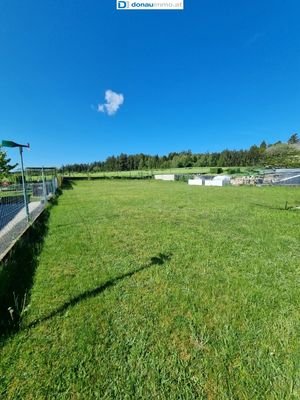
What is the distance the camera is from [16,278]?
3.15 metres

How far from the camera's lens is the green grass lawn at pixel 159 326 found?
63.2 inches

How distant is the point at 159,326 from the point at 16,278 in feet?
7.09

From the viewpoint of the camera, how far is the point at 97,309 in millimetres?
2428

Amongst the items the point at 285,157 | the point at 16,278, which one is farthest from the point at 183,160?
the point at 16,278

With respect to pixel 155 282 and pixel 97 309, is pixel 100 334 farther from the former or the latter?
pixel 155 282

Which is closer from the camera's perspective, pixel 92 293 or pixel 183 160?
pixel 92 293

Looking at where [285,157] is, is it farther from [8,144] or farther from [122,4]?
[8,144]

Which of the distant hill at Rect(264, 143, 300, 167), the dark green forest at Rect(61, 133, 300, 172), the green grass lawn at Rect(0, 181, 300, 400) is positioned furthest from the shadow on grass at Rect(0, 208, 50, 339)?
the dark green forest at Rect(61, 133, 300, 172)

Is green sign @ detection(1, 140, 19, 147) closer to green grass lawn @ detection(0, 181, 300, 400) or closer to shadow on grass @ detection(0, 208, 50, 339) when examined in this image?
shadow on grass @ detection(0, 208, 50, 339)

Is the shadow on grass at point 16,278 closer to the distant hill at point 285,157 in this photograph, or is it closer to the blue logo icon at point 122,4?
the blue logo icon at point 122,4

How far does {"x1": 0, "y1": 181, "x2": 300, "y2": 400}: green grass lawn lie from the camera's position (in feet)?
5.27

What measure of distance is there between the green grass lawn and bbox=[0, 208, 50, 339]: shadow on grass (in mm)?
114

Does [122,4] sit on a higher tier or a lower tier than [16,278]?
higher

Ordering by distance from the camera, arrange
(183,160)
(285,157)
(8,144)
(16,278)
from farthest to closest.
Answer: (183,160) → (285,157) → (8,144) → (16,278)
